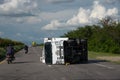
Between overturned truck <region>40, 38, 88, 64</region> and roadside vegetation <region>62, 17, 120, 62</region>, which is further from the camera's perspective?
roadside vegetation <region>62, 17, 120, 62</region>

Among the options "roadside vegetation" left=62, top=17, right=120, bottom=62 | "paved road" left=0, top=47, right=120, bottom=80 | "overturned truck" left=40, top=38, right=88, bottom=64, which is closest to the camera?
"paved road" left=0, top=47, right=120, bottom=80

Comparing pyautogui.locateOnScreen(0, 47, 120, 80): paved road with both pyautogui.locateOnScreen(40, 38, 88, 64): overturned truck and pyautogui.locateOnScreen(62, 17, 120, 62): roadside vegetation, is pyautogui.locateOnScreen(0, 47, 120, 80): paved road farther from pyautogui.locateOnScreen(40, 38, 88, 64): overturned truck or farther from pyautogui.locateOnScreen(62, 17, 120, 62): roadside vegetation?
pyautogui.locateOnScreen(62, 17, 120, 62): roadside vegetation

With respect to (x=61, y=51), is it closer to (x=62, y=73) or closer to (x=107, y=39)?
(x=62, y=73)

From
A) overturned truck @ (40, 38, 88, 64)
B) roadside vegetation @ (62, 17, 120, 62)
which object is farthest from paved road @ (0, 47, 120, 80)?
roadside vegetation @ (62, 17, 120, 62)

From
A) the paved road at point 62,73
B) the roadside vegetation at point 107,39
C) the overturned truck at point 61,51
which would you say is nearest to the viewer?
the paved road at point 62,73

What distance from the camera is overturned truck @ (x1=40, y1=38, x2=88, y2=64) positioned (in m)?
38.5

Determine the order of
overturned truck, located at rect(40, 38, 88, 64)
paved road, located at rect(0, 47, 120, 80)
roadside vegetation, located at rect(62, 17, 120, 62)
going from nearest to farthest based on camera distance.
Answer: paved road, located at rect(0, 47, 120, 80)
overturned truck, located at rect(40, 38, 88, 64)
roadside vegetation, located at rect(62, 17, 120, 62)

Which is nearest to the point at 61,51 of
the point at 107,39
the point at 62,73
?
the point at 62,73

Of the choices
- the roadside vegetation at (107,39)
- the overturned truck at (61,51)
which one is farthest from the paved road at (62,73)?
the roadside vegetation at (107,39)

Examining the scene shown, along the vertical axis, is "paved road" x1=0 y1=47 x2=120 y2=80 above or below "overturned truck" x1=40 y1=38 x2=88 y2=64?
below

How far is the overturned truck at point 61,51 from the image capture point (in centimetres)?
3847

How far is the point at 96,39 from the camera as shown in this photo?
288 feet

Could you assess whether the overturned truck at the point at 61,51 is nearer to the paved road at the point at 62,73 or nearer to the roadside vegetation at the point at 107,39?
the paved road at the point at 62,73

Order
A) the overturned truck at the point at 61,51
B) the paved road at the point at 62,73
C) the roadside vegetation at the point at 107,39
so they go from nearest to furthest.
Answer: the paved road at the point at 62,73 → the overturned truck at the point at 61,51 → the roadside vegetation at the point at 107,39
